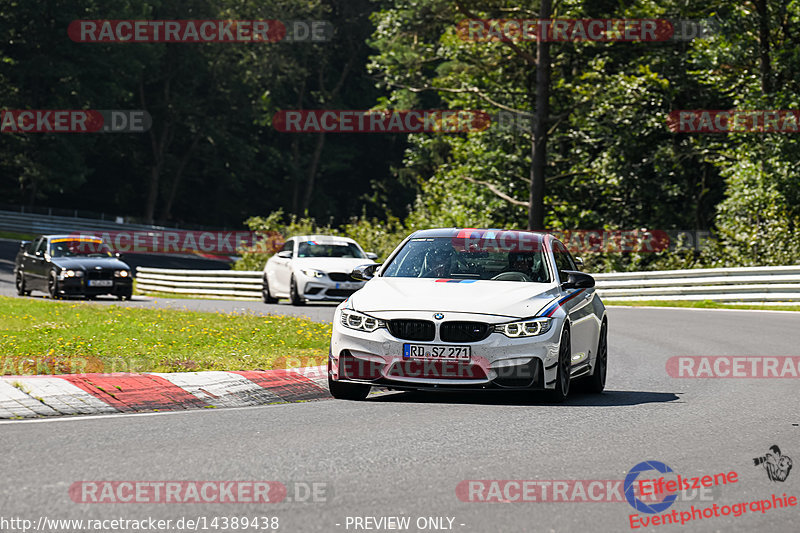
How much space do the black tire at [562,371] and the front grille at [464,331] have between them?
712mm

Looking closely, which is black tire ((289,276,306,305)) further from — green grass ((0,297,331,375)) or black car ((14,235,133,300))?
green grass ((0,297,331,375))

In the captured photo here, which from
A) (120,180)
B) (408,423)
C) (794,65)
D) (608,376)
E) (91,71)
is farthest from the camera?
(120,180)

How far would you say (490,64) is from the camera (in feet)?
132

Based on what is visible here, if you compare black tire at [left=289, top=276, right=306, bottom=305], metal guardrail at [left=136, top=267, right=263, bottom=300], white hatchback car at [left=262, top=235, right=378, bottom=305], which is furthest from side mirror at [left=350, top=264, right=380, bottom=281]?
metal guardrail at [left=136, top=267, right=263, bottom=300]

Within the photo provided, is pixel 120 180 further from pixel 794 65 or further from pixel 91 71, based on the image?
pixel 794 65

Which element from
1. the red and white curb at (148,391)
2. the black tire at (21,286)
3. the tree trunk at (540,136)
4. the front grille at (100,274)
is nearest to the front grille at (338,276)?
the front grille at (100,274)

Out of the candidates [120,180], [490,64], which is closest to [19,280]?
[490,64]

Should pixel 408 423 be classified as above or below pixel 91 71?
below

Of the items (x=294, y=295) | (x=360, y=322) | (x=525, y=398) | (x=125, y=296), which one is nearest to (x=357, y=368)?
(x=360, y=322)

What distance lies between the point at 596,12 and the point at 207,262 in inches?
1141

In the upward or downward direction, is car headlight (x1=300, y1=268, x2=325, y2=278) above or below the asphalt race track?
below

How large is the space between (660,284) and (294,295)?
9.85 m

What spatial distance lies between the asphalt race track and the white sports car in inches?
10.6

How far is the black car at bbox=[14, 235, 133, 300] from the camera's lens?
28688 millimetres
